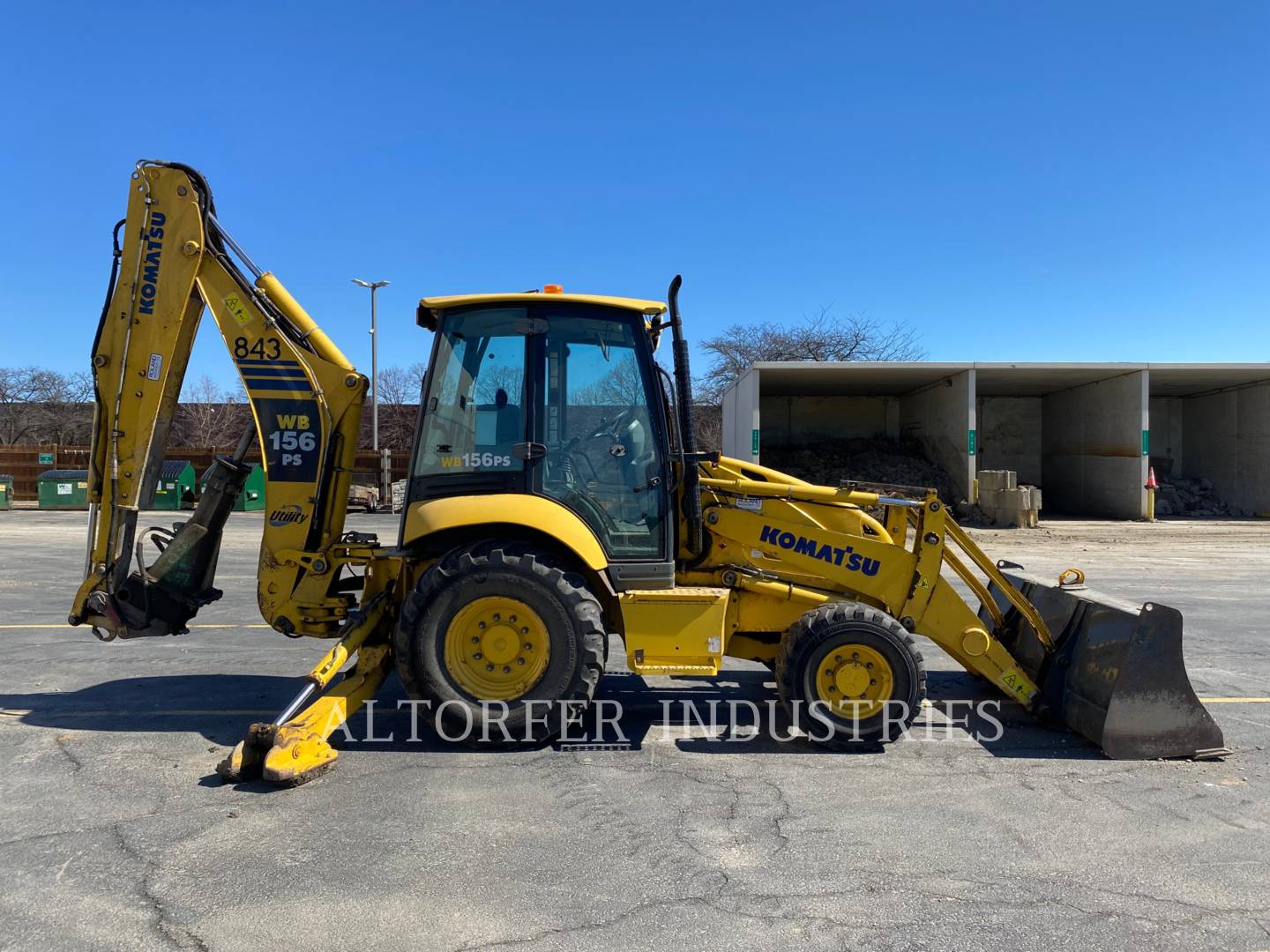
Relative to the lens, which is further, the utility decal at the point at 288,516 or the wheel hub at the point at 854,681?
the utility decal at the point at 288,516

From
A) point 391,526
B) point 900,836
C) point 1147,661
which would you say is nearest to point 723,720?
point 900,836

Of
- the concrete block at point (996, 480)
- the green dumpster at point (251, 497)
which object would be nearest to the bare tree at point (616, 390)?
the concrete block at point (996, 480)

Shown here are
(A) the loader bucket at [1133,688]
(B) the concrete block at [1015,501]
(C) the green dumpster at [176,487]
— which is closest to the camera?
(A) the loader bucket at [1133,688]

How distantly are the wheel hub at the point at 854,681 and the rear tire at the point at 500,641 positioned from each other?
4.15 ft

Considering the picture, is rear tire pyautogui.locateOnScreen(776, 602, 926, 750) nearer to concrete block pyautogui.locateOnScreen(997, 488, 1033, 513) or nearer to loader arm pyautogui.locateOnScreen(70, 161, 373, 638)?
loader arm pyautogui.locateOnScreen(70, 161, 373, 638)

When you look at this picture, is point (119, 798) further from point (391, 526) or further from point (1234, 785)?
point (391, 526)

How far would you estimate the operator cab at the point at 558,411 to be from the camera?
4535 millimetres

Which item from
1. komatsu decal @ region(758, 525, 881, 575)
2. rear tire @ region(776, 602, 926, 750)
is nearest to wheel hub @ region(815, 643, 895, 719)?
rear tire @ region(776, 602, 926, 750)

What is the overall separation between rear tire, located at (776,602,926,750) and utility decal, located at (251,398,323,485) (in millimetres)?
3048

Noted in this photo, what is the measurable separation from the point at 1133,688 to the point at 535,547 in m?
3.32

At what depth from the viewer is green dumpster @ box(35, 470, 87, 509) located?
82.6 ft

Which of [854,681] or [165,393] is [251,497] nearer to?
[165,393]

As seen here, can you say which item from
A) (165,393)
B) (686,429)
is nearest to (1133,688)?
(686,429)

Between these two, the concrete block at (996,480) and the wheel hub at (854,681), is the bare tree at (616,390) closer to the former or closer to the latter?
the wheel hub at (854,681)
